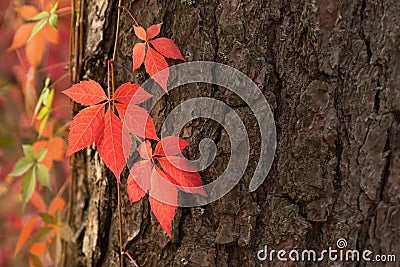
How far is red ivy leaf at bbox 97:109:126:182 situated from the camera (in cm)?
90

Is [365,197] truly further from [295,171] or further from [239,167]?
[239,167]

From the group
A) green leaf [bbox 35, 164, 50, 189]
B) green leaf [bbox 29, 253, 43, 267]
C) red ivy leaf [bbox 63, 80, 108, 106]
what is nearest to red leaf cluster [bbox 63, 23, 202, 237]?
red ivy leaf [bbox 63, 80, 108, 106]

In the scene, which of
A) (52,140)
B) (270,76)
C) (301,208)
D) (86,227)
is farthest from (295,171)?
(52,140)

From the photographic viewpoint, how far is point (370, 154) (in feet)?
3.31

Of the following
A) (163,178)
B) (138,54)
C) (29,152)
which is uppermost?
(138,54)

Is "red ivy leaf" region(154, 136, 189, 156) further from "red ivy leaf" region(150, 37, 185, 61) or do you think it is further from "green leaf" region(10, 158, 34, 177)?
"green leaf" region(10, 158, 34, 177)

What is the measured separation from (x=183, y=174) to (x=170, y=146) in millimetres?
56

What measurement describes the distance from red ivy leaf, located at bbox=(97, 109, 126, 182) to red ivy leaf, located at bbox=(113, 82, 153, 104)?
0.14ft

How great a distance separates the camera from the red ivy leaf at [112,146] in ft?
2.96

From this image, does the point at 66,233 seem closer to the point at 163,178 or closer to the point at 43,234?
the point at 43,234

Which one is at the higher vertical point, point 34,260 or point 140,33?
point 140,33

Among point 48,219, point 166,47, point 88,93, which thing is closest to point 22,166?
point 48,219

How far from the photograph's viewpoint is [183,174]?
3.22 feet

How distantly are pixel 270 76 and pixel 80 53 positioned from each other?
17.0 inches
